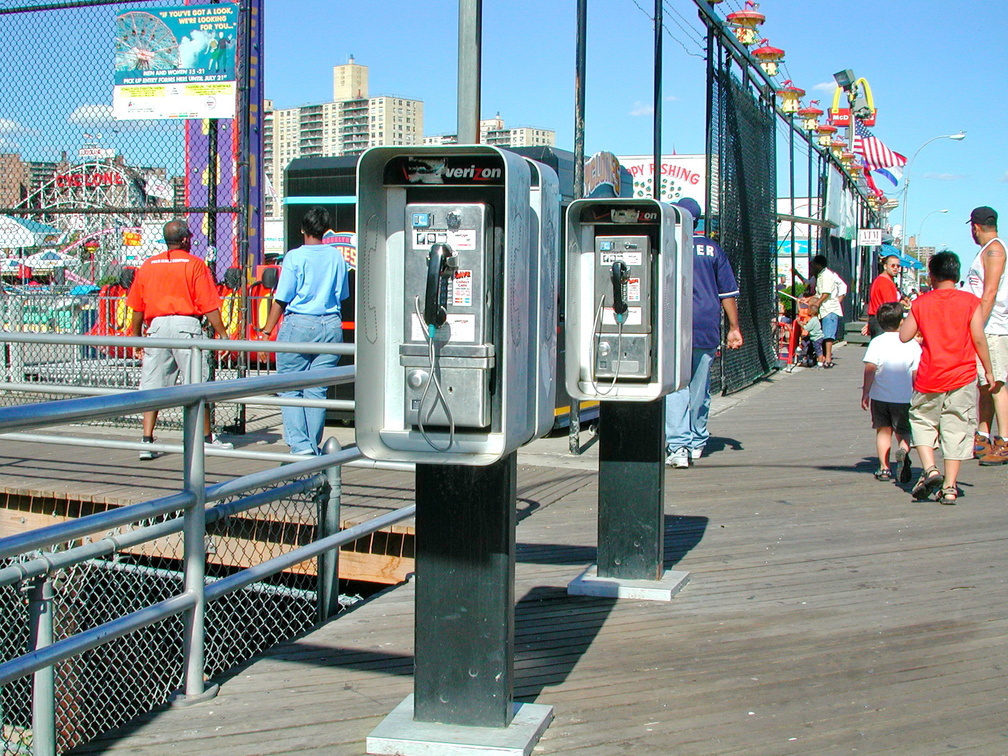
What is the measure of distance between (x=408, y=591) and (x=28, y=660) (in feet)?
7.39

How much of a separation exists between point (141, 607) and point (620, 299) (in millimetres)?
2975

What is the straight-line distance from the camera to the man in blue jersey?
875 cm

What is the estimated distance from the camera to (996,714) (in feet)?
12.2

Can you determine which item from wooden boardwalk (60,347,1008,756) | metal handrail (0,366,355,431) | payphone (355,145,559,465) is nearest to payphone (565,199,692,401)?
wooden boardwalk (60,347,1008,756)

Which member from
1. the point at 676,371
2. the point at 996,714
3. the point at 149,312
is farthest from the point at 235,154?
the point at 996,714

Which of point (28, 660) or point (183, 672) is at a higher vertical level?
point (28, 660)

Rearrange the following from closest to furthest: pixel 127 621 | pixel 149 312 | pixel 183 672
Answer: pixel 127 621
pixel 183 672
pixel 149 312

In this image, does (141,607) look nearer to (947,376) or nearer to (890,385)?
(947,376)

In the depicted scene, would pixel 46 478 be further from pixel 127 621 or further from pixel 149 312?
pixel 127 621

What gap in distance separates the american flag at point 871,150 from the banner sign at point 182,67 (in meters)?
42.1

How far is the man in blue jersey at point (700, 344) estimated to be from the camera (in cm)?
875

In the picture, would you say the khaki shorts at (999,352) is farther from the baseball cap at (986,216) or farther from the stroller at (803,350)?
the stroller at (803,350)

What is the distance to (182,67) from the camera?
9664mm

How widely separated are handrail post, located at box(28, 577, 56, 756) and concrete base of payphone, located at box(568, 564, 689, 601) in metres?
2.26
